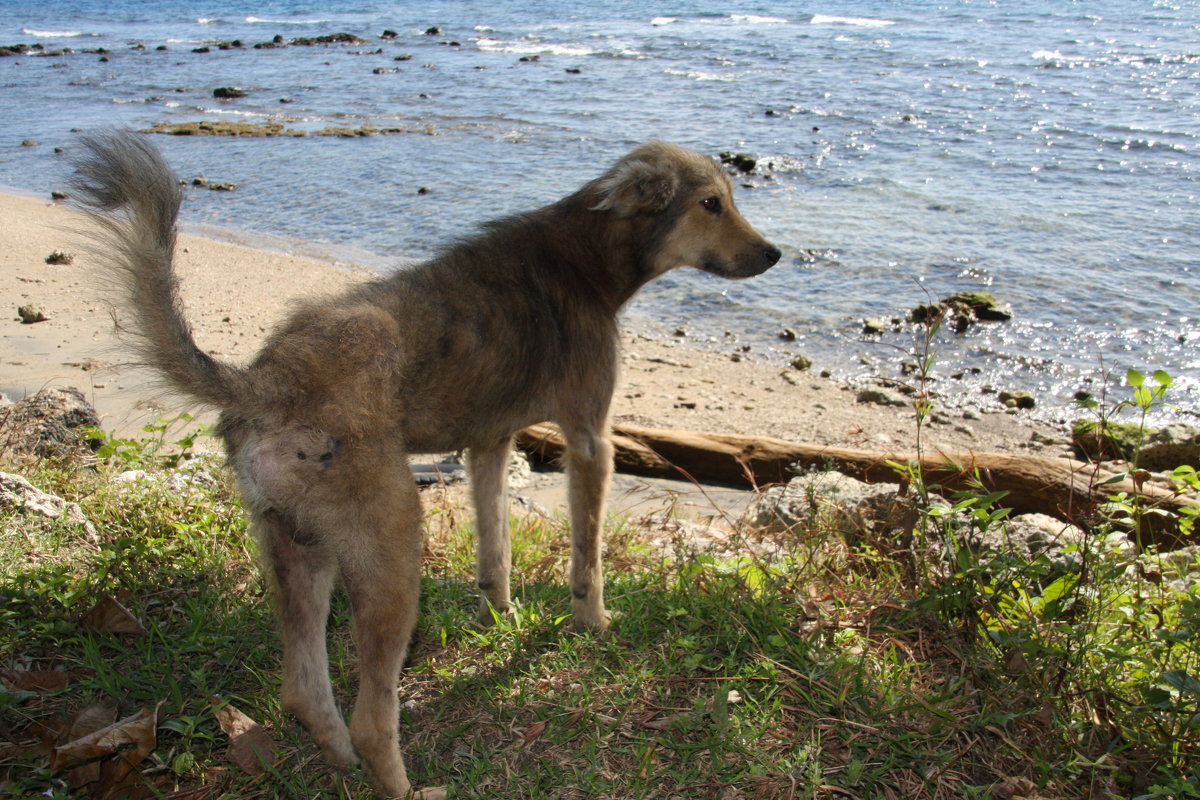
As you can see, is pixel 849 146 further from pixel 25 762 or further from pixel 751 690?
pixel 25 762


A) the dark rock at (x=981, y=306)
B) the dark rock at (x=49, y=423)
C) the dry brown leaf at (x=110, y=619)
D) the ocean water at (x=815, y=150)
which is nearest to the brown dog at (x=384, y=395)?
the dry brown leaf at (x=110, y=619)

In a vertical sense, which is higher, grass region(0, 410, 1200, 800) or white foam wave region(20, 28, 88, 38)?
white foam wave region(20, 28, 88, 38)

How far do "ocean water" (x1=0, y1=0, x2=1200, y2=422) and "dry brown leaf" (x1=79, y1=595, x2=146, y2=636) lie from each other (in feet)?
10.7

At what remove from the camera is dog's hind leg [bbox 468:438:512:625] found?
409 centimetres

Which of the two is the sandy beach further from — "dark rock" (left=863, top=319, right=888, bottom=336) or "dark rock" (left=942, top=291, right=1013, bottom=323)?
"dark rock" (left=942, top=291, right=1013, bottom=323)

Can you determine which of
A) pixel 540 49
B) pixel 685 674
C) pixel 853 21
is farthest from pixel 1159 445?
pixel 853 21

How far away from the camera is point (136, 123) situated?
17156 millimetres

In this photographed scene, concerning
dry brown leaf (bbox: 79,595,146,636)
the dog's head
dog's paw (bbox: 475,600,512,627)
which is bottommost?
dog's paw (bbox: 475,600,512,627)

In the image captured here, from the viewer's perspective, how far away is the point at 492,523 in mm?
4145

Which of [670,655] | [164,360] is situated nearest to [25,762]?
[164,360]

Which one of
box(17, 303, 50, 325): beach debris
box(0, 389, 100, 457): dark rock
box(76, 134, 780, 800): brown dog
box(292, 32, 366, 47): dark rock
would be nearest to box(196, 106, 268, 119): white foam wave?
box(292, 32, 366, 47): dark rock

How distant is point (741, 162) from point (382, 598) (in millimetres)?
11427

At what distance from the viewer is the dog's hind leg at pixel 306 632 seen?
303 centimetres

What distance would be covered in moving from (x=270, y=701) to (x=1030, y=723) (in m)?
2.67
